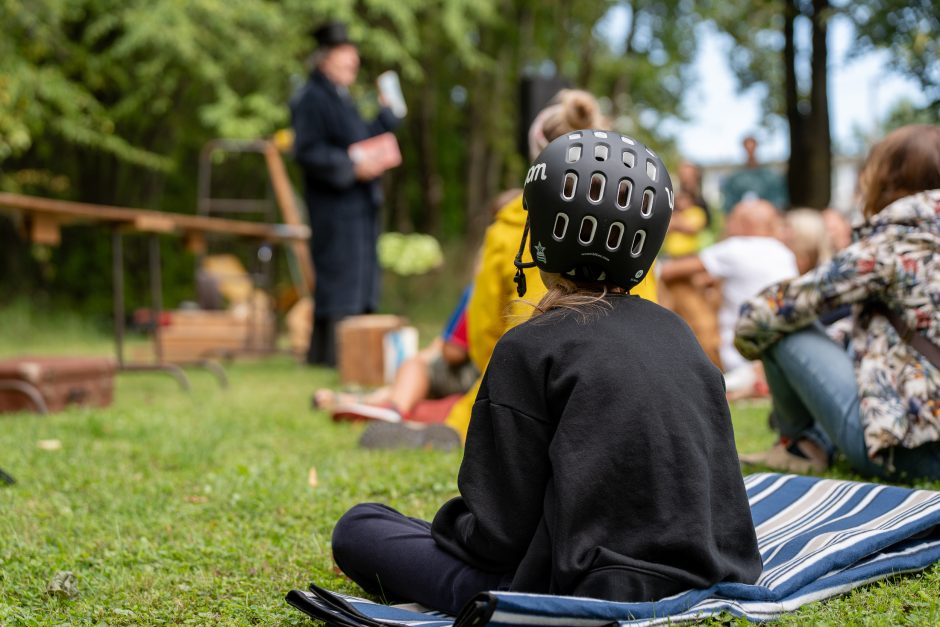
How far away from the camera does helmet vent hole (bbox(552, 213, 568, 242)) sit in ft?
8.19

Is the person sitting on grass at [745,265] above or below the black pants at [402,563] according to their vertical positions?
above

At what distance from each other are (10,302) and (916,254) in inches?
599

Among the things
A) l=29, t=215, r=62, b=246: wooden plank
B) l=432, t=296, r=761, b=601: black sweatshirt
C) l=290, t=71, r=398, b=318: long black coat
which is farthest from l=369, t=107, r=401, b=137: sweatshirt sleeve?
l=432, t=296, r=761, b=601: black sweatshirt

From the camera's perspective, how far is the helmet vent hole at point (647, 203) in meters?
2.50

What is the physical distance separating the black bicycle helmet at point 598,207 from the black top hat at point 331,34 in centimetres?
719

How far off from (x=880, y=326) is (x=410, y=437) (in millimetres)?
2276

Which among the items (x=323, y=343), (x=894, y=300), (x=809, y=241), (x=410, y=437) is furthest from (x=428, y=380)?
(x=323, y=343)

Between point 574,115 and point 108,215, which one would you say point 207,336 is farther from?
point 574,115

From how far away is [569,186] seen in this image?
2502 millimetres

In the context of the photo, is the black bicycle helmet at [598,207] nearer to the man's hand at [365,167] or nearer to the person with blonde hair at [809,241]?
the person with blonde hair at [809,241]

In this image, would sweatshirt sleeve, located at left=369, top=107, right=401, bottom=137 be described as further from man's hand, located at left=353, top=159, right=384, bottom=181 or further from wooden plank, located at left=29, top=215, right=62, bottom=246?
wooden plank, located at left=29, top=215, right=62, bottom=246

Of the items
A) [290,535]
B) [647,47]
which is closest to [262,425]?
[290,535]

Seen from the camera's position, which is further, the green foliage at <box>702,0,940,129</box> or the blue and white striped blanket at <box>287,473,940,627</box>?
the green foliage at <box>702,0,940,129</box>

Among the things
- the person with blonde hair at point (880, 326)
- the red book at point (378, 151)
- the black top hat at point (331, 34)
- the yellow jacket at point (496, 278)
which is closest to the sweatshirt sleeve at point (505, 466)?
the yellow jacket at point (496, 278)
